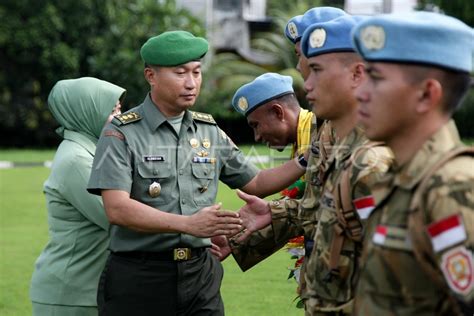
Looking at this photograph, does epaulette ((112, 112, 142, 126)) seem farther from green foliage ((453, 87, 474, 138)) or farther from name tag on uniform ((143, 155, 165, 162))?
green foliage ((453, 87, 474, 138))

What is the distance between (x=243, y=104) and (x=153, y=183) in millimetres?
1000

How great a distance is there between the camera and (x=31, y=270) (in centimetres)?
1059

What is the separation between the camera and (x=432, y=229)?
2.56 metres

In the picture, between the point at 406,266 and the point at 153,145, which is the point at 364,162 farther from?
the point at 153,145

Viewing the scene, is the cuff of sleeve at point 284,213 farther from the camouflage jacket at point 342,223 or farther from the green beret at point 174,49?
the camouflage jacket at point 342,223

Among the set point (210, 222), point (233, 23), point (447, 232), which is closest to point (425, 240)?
point (447, 232)

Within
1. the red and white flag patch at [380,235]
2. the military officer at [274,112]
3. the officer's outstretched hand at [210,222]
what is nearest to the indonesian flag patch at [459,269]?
the red and white flag patch at [380,235]

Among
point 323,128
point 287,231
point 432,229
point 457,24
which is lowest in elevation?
point 287,231

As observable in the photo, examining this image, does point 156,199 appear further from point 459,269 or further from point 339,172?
point 459,269

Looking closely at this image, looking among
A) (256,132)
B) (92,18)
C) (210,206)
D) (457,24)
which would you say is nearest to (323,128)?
(210,206)

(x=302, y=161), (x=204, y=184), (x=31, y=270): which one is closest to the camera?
(x=204, y=184)

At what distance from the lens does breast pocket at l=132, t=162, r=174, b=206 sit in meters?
4.76

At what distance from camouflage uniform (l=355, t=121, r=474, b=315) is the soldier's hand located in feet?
7.83

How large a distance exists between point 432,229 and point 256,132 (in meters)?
3.03
